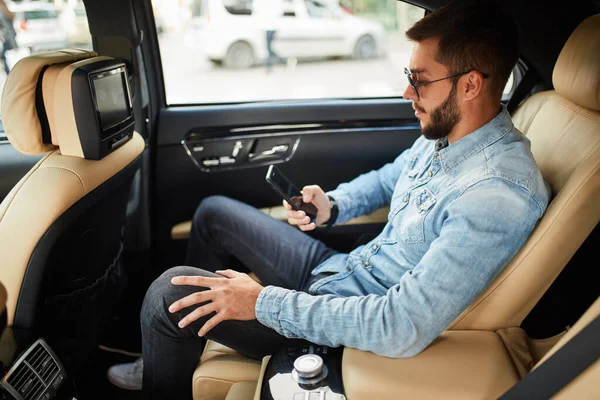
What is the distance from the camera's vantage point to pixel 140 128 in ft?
7.26

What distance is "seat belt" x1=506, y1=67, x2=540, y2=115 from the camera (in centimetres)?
188

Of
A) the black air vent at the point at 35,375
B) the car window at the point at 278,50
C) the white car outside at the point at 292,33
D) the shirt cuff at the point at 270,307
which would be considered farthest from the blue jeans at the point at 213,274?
the white car outside at the point at 292,33

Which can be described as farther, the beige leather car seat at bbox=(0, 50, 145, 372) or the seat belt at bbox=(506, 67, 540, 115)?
the seat belt at bbox=(506, 67, 540, 115)

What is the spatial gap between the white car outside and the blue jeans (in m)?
1.00

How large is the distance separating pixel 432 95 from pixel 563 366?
0.71 meters

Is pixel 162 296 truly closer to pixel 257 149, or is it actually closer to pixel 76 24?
pixel 257 149

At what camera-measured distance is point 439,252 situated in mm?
1150

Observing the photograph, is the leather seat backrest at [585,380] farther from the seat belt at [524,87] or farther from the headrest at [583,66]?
the seat belt at [524,87]

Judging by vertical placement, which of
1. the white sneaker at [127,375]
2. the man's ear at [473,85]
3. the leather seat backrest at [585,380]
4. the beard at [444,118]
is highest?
the man's ear at [473,85]

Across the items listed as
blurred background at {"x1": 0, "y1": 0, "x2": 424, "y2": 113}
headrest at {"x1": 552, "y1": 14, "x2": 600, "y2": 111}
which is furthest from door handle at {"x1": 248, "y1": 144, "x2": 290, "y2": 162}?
headrest at {"x1": 552, "y1": 14, "x2": 600, "y2": 111}

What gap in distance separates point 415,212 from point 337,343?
16.4 inches

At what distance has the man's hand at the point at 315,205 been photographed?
1775mm

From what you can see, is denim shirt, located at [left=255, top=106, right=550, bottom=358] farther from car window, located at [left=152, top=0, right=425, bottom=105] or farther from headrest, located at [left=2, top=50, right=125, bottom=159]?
car window, located at [left=152, top=0, right=425, bottom=105]

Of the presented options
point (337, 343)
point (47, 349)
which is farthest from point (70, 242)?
point (337, 343)
